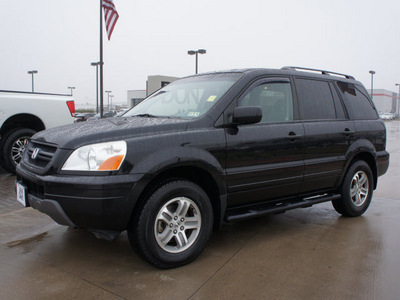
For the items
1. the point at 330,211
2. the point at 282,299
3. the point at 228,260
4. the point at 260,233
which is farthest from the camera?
the point at 330,211

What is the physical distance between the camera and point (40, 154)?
3.08 m

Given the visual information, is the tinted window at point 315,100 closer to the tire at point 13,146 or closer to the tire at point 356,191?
the tire at point 356,191

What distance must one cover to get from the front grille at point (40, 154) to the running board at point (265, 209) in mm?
1628

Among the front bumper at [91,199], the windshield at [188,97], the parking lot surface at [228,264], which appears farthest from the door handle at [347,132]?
the front bumper at [91,199]

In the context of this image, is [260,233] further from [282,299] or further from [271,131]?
[282,299]

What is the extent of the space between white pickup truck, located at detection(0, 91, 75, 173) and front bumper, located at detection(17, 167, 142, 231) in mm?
4586

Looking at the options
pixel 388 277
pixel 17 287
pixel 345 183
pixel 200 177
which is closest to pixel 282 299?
pixel 388 277

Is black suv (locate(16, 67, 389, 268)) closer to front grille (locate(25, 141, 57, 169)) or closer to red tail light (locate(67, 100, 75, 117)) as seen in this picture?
front grille (locate(25, 141, 57, 169))

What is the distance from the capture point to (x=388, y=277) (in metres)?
2.93

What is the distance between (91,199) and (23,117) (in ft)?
17.9

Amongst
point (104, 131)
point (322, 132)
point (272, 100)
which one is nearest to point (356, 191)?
point (322, 132)

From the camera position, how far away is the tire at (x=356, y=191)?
14.7 ft

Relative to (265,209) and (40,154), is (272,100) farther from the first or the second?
(40,154)

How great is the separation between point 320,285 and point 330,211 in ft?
7.75
